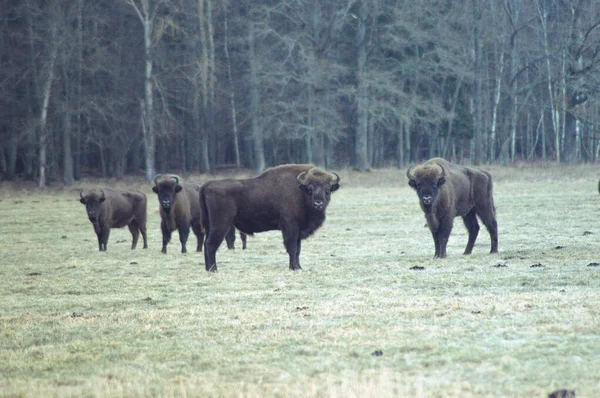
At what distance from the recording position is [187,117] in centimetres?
5731

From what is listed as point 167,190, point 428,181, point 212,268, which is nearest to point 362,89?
point 167,190

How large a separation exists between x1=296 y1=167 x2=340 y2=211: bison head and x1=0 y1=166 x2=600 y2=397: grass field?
3.48 feet

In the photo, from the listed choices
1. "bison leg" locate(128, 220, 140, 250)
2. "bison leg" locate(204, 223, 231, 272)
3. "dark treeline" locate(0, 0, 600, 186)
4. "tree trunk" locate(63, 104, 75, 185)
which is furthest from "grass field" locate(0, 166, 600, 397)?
"dark treeline" locate(0, 0, 600, 186)

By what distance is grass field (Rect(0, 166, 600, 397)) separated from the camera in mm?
6324

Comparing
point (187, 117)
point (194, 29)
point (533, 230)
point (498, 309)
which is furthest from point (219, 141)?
point (498, 309)

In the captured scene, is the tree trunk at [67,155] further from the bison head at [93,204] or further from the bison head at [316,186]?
the bison head at [316,186]

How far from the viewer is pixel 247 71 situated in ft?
162

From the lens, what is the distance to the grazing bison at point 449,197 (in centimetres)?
1513

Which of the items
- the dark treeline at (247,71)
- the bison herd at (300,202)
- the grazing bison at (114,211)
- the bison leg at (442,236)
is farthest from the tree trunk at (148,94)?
the bison leg at (442,236)

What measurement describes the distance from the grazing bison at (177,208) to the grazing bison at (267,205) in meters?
3.39

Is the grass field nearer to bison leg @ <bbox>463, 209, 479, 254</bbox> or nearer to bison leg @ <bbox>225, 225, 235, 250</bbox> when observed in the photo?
bison leg @ <bbox>463, 209, 479, 254</bbox>

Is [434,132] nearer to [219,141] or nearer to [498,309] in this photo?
[219,141]

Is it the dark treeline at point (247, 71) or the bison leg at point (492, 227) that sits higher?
the dark treeline at point (247, 71)

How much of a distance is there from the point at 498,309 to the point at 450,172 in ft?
24.3
